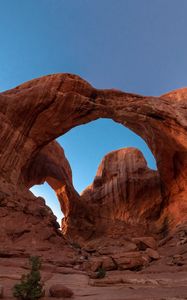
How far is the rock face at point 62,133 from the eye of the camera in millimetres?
15991

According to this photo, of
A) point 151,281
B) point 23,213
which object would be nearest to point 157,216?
point 23,213

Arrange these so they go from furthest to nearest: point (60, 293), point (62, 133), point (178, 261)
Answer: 1. point (62, 133)
2. point (178, 261)
3. point (60, 293)

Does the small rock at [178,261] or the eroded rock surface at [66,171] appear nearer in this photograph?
the small rock at [178,261]

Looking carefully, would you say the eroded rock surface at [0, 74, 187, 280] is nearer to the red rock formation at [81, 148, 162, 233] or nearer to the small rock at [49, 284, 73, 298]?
the red rock formation at [81, 148, 162, 233]

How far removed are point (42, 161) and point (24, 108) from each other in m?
9.25

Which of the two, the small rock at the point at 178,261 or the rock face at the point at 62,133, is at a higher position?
the rock face at the point at 62,133

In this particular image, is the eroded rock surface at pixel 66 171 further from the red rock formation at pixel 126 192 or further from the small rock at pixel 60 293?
the small rock at pixel 60 293

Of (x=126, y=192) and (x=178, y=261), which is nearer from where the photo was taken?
(x=178, y=261)

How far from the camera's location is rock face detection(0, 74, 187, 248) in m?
16.0

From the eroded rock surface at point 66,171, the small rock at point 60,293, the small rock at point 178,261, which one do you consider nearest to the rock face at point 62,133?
the eroded rock surface at point 66,171

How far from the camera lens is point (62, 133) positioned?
23688mm

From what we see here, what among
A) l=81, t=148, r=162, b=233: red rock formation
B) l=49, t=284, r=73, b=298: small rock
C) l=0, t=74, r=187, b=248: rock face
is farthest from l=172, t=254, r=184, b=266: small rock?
l=81, t=148, r=162, b=233: red rock formation

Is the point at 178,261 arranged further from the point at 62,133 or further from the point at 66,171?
the point at 66,171

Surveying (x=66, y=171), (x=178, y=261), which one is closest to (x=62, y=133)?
(x=66, y=171)
